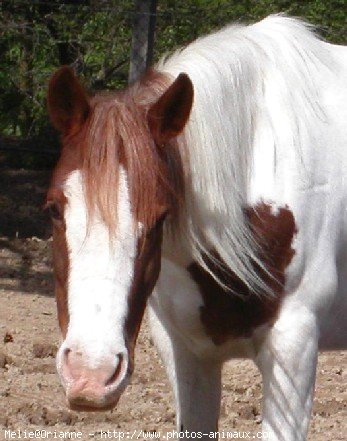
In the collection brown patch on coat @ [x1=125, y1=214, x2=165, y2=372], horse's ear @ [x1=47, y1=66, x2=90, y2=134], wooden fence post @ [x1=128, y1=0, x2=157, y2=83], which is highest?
horse's ear @ [x1=47, y1=66, x2=90, y2=134]

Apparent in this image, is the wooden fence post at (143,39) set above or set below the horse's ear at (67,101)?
below

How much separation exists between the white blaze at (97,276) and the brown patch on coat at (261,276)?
52 centimetres

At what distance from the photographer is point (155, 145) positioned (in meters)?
2.80

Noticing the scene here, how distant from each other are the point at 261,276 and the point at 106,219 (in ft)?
2.08

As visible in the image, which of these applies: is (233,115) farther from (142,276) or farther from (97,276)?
(97,276)

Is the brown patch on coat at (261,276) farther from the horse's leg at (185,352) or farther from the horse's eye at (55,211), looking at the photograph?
the horse's eye at (55,211)

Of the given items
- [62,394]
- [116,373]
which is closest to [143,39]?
[62,394]

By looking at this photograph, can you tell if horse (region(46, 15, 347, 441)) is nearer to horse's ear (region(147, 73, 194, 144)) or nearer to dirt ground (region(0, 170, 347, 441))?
horse's ear (region(147, 73, 194, 144))

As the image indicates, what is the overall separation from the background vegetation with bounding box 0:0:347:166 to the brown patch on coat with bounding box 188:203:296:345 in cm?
476

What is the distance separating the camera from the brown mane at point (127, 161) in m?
2.64

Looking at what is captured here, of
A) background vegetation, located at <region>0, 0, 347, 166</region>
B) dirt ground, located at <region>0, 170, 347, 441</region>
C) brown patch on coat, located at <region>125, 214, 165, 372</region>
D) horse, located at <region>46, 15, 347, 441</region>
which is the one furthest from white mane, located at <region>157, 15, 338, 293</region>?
background vegetation, located at <region>0, 0, 347, 166</region>

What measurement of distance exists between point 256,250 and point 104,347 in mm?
720

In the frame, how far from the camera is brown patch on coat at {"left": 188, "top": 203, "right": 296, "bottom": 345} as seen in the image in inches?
120

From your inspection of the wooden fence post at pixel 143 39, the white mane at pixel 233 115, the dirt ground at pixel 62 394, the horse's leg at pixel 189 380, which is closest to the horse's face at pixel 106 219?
the white mane at pixel 233 115
